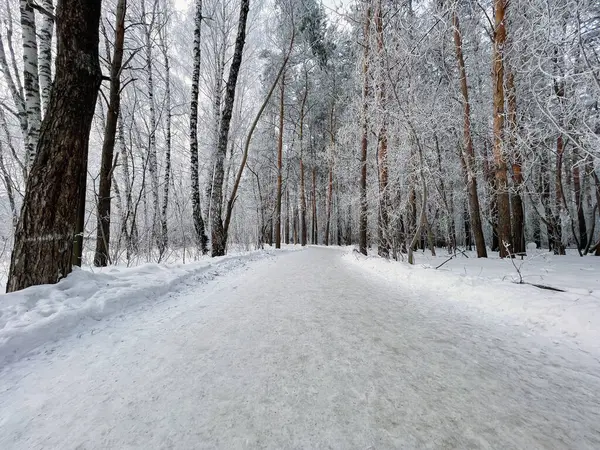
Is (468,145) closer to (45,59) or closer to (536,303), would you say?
(536,303)

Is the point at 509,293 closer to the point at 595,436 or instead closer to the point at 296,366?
the point at 595,436

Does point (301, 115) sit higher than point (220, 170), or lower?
higher

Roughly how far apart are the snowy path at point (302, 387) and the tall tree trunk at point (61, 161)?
0.99m

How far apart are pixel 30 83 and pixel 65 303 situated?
441cm

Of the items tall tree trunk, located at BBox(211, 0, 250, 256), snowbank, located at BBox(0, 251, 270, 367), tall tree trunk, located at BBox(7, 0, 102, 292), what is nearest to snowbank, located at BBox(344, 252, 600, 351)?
snowbank, located at BBox(0, 251, 270, 367)

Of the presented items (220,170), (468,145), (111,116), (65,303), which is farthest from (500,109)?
(65,303)

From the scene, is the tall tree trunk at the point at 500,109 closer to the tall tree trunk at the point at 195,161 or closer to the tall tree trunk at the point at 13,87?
the tall tree trunk at the point at 195,161

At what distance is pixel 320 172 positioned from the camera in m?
23.9

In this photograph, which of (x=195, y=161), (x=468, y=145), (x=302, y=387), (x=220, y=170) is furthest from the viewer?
(x=195, y=161)

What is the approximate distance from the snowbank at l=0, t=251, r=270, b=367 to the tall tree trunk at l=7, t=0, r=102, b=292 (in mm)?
277

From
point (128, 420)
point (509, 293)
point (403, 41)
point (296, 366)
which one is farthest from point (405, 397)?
point (403, 41)

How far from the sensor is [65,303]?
2.30 m

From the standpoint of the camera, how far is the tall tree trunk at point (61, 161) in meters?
2.50

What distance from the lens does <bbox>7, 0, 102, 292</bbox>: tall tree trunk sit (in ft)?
8.20
